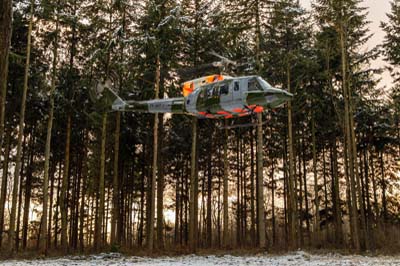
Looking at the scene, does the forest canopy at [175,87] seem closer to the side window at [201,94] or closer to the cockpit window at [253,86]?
the side window at [201,94]

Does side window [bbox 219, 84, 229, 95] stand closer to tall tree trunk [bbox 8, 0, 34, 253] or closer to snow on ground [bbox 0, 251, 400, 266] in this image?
snow on ground [bbox 0, 251, 400, 266]

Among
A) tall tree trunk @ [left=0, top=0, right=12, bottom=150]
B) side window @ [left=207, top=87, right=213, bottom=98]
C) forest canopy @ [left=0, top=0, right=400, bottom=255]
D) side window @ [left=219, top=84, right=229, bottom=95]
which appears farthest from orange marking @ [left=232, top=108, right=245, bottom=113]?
tall tree trunk @ [left=0, top=0, right=12, bottom=150]

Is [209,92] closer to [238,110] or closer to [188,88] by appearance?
[238,110]

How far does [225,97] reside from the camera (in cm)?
988

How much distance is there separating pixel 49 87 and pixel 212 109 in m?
9.20

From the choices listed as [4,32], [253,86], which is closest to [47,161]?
[253,86]

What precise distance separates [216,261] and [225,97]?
21.6 feet

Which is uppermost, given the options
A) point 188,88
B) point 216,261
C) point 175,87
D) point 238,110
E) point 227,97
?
point 175,87

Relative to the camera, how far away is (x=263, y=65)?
55.1 ft

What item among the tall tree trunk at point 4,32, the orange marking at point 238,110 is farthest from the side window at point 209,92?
the tall tree trunk at point 4,32

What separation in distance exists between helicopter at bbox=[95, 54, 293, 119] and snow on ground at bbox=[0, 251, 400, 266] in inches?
206

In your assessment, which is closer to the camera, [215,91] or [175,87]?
[215,91]

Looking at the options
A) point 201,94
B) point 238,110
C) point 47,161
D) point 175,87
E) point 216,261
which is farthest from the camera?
point 175,87

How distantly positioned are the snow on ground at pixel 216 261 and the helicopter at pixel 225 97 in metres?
5.23
